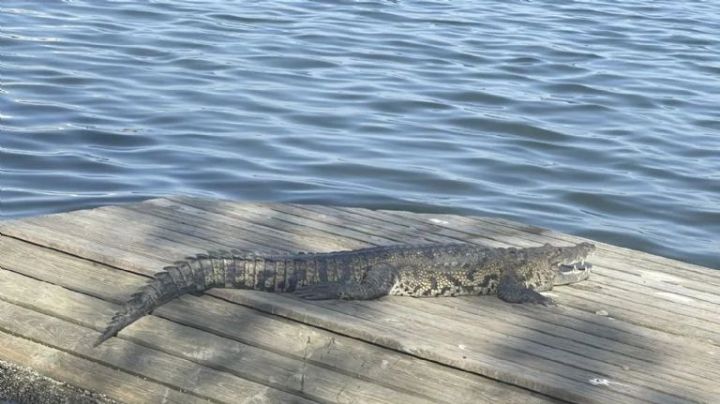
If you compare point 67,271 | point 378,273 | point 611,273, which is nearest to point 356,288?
point 378,273

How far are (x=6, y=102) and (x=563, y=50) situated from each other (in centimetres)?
740

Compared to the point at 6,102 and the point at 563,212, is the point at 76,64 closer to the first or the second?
the point at 6,102

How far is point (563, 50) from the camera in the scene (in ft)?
53.7

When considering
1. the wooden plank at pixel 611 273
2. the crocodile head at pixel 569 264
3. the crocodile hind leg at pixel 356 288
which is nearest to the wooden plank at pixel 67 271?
the crocodile hind leg at pixel 356 288

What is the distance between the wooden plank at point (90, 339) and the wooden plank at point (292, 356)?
4 cm

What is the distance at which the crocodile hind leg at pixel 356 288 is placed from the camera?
5.89 m

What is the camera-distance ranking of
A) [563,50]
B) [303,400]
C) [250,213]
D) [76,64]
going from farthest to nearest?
[563,50] < [76,64] < [250,213] < [303,400]

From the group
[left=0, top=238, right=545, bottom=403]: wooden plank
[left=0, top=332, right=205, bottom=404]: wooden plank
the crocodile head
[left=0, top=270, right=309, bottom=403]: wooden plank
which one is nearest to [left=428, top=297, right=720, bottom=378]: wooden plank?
the crocodile head

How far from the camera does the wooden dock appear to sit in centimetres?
516

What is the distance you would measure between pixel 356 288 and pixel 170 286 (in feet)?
2.87

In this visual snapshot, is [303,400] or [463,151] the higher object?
[303,400]

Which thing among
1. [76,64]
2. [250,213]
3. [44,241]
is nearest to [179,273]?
[44,241]

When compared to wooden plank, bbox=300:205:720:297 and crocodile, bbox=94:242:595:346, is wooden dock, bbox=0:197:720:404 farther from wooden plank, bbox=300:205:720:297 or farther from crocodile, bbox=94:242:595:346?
wooden plank, bbox=300:205:720:297

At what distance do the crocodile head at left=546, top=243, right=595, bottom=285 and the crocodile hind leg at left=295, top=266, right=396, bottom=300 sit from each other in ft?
3.11
